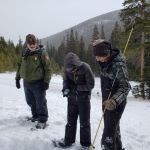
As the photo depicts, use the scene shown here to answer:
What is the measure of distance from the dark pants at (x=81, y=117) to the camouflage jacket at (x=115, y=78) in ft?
2.58

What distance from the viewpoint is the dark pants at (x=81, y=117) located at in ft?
20.9

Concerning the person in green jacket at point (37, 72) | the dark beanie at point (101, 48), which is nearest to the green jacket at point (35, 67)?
the person in green jacket at point (37, 72)

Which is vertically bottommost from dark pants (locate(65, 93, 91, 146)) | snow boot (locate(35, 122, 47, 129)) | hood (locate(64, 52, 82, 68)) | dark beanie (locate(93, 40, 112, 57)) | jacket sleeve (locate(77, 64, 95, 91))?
snow boot (locate(35, 122, 47, 129))

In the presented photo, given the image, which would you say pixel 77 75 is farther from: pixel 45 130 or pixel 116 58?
pixel 45 130

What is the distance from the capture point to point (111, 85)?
5543 millimetres

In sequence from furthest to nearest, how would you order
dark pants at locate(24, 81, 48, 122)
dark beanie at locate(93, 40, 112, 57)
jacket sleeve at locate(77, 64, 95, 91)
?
dark pants at locate(24, 81, 48, 122)
jacket sleeve at locate(77, 64, 95, 91)
dark beanie at locate(93, 40, 112, 57)

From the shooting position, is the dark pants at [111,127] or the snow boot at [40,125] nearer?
the dark pants at [111,127]

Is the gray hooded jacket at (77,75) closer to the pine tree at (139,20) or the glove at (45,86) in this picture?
the glove at (45,86)

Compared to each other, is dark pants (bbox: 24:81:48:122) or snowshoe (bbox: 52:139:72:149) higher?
dark pants (bbox: 24:81:48:122)

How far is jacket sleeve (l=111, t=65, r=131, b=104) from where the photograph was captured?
5.30 meters

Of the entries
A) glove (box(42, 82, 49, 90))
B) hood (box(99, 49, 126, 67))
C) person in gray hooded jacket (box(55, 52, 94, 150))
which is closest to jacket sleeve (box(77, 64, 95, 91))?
person in gray hooded jacket (box(55, 52, 94, 150))

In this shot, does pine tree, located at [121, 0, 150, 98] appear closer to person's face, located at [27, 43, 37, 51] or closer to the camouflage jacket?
person's face, located at [27, 43, 37, 51]

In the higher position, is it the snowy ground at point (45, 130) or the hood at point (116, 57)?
the hood at point (116, 57)

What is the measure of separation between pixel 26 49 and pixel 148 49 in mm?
15698
